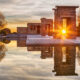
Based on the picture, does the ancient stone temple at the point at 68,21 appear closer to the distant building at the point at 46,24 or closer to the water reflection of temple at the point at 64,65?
the distant building at the point at 46,24

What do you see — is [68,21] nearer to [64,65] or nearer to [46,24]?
[46,24]

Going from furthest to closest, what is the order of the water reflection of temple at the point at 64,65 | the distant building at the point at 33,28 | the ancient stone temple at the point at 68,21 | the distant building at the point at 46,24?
the distant building at the point at 33,28
the distant building at the point at 46,24
the ancient stone temple at the point at 68,21
the water reflection of temple at the point at 64,65

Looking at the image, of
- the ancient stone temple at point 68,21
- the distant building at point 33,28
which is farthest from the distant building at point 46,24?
the ancient stone temple at point 68,21

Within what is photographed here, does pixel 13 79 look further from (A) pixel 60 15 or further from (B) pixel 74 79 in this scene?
(A) pixel 60 15

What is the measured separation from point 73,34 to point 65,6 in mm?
3180

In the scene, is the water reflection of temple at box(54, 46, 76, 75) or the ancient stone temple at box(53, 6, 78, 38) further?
the ancient stone temple at box(53, 6, 78, 38)

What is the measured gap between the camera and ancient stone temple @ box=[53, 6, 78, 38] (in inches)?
923

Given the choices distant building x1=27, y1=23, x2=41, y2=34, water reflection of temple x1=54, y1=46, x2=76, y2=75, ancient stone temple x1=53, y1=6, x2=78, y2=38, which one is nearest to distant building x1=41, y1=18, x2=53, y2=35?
distant building x1=27, y1=23, x2=41, y2=34

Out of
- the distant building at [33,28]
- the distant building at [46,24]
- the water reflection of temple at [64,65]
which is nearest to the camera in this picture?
the water reflection of temple at [64,65]

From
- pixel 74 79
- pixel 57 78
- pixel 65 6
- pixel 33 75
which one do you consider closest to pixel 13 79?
pixel 33 75

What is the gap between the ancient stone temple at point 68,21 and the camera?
2344 cm

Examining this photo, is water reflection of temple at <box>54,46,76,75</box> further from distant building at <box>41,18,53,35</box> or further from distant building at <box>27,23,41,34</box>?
distant building at <box>27,23,41,34</box>

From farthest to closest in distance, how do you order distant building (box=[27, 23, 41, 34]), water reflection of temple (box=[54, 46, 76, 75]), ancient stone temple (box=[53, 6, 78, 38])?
distant building (box=[27, 23, 41, 34]) < ancient stone temple (box=[53, 6, 78, 38]) < water reflection of temple (box=[54, 46, 76, 75])

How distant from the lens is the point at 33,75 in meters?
6.02
